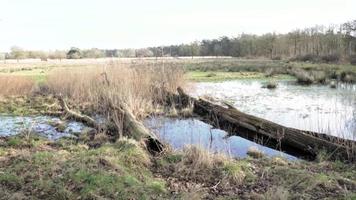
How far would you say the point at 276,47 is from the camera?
201 ft

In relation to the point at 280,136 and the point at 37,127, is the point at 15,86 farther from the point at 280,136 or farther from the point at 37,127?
the point at 280,136

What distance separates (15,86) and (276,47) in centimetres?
4606

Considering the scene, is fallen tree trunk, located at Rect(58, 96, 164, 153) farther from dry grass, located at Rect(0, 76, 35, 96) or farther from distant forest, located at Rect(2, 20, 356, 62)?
distant forest, located at Rect(2, 20, 356, 62)

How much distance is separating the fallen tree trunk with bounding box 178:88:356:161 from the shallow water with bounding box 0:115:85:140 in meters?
4.32

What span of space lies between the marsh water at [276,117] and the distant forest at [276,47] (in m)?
22.2

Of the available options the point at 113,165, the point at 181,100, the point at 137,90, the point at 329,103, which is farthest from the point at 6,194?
the point at 329,103

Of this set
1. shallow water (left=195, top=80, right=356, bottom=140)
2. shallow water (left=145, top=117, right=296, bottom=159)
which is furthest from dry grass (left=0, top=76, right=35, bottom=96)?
shallow water (left=145, top=117, right=296, bottom=159)

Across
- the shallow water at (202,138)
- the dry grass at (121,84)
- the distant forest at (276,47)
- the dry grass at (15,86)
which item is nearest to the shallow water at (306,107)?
the shallow water at (202,138)

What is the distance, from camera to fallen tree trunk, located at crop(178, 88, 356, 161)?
8.81 metres

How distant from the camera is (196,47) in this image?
69625 mm

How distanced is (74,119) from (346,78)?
2118cm

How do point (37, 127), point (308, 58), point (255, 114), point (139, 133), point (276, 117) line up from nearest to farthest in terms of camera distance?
point (139, 133), point (37, 127), point (276, 117), point (255, 114), point (308, 58)

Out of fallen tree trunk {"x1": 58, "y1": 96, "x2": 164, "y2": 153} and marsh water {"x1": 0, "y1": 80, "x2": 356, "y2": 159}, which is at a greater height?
fallen tree trunk {"x1": 58, "y1": 96, "x2": 164, "y2": 153}

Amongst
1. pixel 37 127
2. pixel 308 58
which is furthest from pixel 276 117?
pixel 308 58
